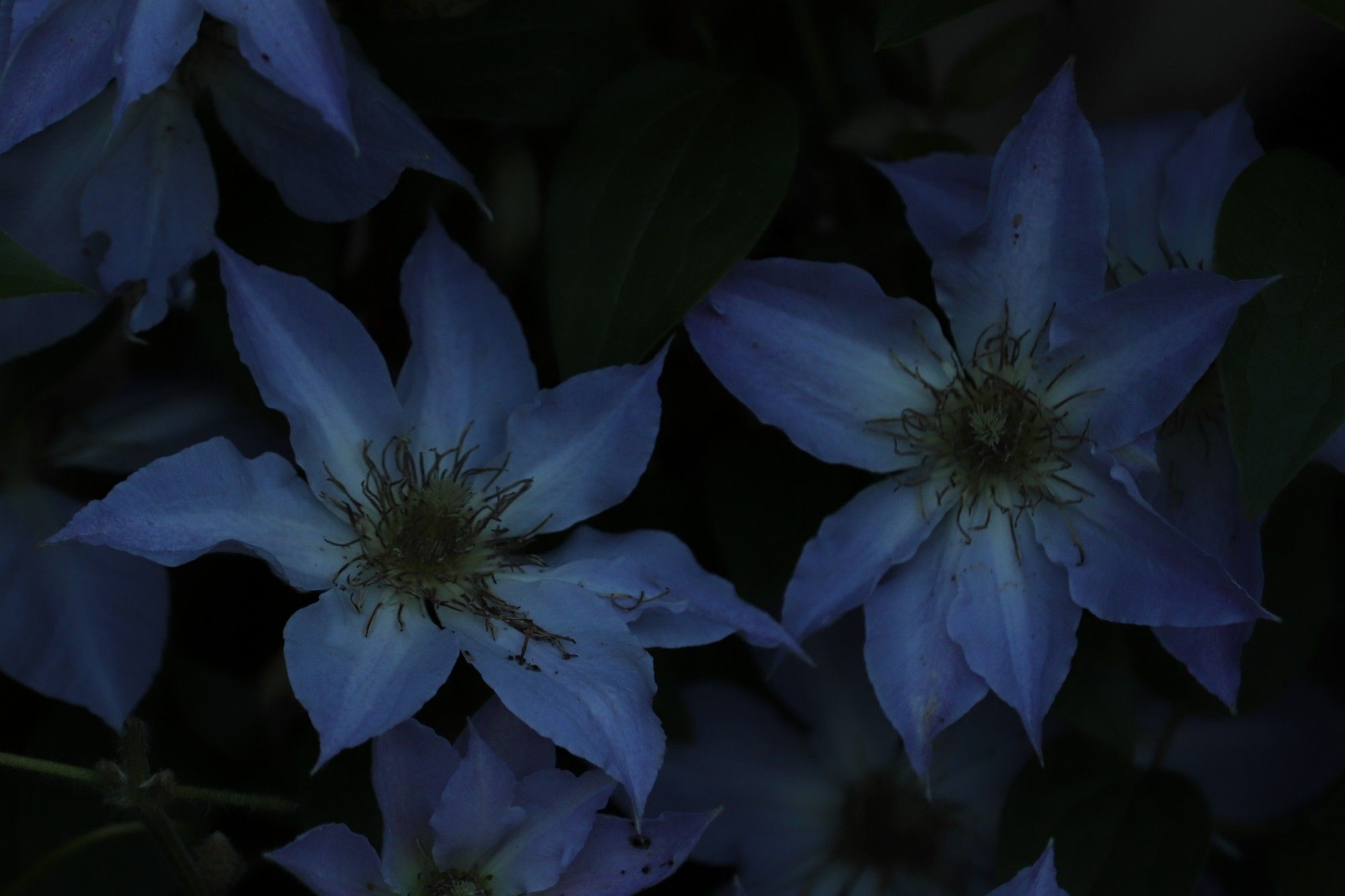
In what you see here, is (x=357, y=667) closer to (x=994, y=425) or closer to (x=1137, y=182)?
(x=994, y=425)

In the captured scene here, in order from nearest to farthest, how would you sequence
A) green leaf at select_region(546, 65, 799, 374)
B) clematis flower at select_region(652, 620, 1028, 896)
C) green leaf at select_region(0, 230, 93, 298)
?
green leaf at select_region(0, 230, 93, 298)
green leaf at select_region(546, 65, 799, 374)
clematis flower at select_region(652, 620, 1028, 896)

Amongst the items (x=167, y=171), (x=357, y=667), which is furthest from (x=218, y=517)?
(x=167, y=171)

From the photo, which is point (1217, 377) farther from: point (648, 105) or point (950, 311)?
point (648, 105)

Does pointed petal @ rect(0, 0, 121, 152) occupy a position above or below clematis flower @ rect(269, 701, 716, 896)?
above

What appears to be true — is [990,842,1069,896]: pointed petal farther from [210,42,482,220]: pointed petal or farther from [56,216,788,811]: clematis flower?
[210,42,482,220]: pointed petal

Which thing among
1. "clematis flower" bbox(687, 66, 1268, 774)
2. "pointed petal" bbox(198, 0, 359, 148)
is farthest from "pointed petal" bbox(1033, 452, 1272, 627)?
"pointed petal" bbox(198, 0, 359, 148)

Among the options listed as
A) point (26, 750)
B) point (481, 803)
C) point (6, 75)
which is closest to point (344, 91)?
point (6, 75)

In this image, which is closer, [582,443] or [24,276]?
[24,276]
